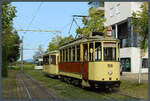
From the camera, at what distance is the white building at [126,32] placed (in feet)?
99.9

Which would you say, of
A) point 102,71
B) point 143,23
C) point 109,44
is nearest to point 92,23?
point 143,23

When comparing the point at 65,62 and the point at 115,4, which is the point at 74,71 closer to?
the point at 65,62

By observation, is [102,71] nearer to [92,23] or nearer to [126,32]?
[92,23]

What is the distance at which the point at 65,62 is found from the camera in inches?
719

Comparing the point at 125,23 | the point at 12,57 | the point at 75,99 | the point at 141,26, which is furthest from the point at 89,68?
the point at 12,57

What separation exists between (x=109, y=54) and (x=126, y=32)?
1991 cm

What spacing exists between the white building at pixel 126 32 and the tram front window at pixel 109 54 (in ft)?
55.1

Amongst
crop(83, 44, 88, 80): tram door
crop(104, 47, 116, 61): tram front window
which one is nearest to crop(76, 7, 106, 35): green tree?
crop(83, 44, 88, 80): tram door

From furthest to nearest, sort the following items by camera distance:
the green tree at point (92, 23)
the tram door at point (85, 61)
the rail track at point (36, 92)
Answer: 1. the green tree at point (92, 23)
2. the tram door at point (85, 61)
3. the rail track at point (36, 92)

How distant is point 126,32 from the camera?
32.2 metres

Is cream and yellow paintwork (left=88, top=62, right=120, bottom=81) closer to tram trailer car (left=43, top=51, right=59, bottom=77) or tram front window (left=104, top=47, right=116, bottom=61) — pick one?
tram front window (left=104, top=47, right=116, bottom=61)

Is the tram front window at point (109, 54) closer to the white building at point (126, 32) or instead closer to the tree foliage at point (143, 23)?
the tree foliage at point (143, 23)

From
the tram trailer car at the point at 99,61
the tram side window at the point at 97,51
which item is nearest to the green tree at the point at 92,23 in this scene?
the tram trailer car at the point at 99,61

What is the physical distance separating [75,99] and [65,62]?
23.7 feet
